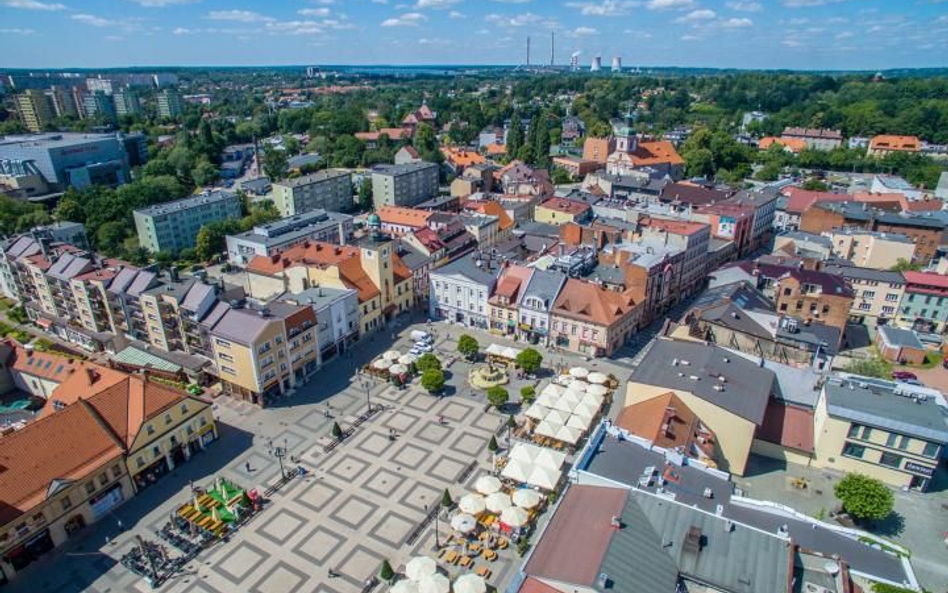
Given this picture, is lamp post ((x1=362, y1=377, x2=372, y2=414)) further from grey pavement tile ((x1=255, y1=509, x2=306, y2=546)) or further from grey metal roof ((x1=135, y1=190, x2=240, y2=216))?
grey metal roof ((x1=135, y1=190, x2=240, y2=216))

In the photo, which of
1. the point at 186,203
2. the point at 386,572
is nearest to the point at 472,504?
the point at 386,572

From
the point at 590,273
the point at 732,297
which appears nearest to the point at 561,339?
the point at 590,273

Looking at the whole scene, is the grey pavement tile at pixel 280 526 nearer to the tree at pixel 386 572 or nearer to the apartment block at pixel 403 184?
the tree at pixel 386 572

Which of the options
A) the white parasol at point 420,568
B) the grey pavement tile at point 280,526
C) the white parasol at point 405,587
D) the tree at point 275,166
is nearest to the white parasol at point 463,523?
the white parasol at point 420,568

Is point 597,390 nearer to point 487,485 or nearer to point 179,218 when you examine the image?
point 487,485

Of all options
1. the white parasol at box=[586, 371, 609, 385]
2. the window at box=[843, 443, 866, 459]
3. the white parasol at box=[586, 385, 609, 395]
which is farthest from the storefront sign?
the white parasol at box=[586, 371, 609, 385]
